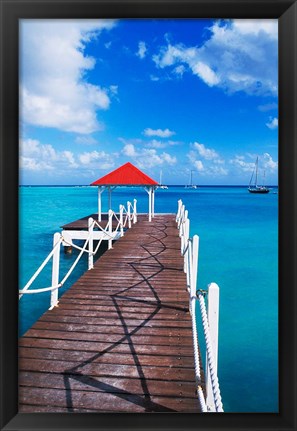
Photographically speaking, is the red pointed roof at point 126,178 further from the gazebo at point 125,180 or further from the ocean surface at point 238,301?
the ocean surface at point 238,301

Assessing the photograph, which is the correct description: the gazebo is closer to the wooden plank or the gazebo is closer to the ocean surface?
the ocean surface

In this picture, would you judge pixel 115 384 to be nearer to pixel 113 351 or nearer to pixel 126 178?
pixel 113 351

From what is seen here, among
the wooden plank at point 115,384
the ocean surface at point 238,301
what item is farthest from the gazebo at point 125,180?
the wooden plank at point 115,384

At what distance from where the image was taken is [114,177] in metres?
13.4

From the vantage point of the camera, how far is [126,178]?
43.7 feet

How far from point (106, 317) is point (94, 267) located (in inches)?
92.3

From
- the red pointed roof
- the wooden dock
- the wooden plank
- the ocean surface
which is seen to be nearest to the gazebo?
the red pointed roof
